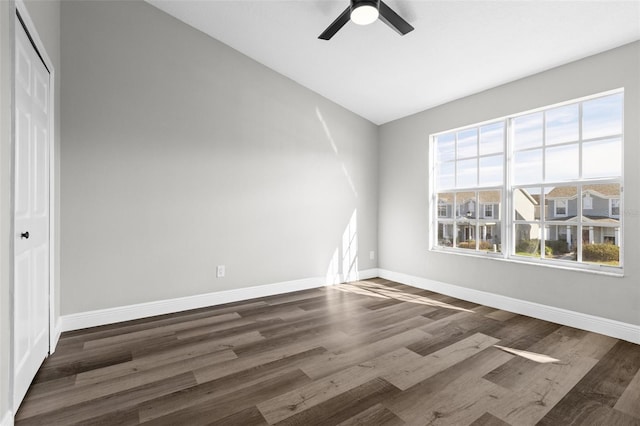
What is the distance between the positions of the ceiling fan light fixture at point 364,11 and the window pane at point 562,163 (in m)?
2.30

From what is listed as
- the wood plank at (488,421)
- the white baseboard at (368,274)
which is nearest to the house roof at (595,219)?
the wood plank at (488,421)

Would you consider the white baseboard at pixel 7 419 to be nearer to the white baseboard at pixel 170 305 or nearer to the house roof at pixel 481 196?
the white baseboard at pixel 170 305

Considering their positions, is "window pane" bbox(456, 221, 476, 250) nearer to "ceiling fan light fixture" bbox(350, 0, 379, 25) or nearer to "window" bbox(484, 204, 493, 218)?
"window" bbox(484, 204, 493, 218)

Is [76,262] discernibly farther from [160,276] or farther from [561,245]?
[561,245]

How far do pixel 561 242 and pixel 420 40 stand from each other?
2445 millimetres

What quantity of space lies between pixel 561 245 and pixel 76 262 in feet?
15.4

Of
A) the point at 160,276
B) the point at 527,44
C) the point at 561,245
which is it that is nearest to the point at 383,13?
the point at 527,44

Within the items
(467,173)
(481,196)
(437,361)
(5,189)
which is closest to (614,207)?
(481,196)

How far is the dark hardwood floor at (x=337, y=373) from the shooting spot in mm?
1678

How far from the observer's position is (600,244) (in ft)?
9.25

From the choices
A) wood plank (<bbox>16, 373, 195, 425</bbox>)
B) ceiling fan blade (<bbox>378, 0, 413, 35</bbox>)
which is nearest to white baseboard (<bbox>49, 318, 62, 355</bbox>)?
wood plank (<bbox>16, 373, 195, 425</bbox>)

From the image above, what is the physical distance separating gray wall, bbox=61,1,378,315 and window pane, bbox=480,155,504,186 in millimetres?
1977

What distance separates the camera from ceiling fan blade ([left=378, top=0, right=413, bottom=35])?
2245 mm

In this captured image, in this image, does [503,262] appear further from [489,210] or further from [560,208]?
[560,208]
